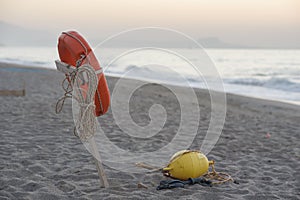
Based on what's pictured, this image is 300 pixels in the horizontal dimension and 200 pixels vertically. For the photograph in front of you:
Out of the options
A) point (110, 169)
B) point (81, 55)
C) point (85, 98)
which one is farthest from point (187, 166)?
point (81, 55)

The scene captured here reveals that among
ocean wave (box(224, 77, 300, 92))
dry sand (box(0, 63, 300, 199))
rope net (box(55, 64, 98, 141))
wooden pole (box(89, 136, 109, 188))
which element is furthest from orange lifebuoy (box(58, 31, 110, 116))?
ocean wave (box(224, 77, 300, 92))

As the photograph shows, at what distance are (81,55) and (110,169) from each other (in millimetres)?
1650

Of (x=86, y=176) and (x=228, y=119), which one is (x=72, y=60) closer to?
(x=86, y=176)

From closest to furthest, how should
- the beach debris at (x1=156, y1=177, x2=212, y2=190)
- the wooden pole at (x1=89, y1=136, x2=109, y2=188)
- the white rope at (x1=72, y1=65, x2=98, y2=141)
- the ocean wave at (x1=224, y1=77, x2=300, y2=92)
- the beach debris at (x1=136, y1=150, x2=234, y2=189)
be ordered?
1. the white rope at (x1=72, y1=65, x2=98, y2=141)
2. the wooden pole at (x1=89, y1=136, x2=109, y2=188)
3. the beach debris at (x1=156, y1=177, x2=212, y2=190)
4. the beach debris at (x1=136, y1=150, x2=234, y2=189)
5. the ocean wave at (x1=224, y1=77, x2=300, y2=92)

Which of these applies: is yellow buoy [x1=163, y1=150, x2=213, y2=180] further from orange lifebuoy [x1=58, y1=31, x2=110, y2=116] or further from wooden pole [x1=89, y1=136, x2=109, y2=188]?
orange lifebuoy [x1=58, y1=31, x2=110, y2=116]

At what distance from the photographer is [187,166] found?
3.95 m

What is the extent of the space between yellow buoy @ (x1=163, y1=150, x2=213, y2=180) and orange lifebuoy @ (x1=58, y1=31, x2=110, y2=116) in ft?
3.25

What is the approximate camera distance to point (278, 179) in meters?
4.33

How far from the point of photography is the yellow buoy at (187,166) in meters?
3.96

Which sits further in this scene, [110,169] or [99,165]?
[110,169]

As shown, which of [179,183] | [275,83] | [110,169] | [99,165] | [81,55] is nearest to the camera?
[81,55]

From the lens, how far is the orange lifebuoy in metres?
3.51

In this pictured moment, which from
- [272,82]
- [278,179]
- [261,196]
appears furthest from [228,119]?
[272,82]

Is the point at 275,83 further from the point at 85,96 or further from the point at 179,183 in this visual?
the point at 85,96
